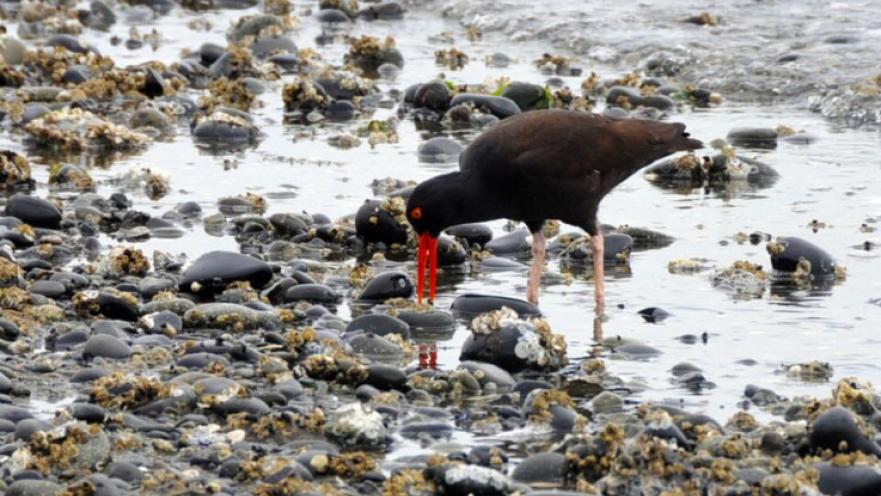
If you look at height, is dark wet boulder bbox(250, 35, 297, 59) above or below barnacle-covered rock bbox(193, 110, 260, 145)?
above

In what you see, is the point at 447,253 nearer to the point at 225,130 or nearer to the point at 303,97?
the point at 225,130

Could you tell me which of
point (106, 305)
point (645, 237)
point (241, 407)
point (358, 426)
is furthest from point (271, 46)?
point (358, 426)

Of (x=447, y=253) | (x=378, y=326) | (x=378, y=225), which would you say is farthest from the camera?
(x=378, y=225)

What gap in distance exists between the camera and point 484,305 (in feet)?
28.2

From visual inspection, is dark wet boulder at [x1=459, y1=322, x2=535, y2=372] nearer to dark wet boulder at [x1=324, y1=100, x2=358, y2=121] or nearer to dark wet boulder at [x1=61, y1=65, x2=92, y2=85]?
dark wet boulder at [x1=324, y1=100, x2=358, y2=121]

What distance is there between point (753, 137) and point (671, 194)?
1763mm

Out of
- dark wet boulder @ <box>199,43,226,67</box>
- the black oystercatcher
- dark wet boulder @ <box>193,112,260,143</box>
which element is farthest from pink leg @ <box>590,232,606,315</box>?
dark wet boulder @ <box>199,43,226,67</box>

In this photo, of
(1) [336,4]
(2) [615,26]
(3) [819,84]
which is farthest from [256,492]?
(1) [336,4]

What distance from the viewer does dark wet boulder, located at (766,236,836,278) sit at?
933 centimetres

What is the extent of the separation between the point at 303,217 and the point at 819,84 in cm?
654

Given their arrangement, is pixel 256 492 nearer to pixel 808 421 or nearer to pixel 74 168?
pixel 808 421

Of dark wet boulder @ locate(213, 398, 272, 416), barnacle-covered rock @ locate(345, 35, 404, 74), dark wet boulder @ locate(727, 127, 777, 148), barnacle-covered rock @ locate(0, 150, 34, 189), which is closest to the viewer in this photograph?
dark wet boulder @ locate(213, 398, 272, 416)

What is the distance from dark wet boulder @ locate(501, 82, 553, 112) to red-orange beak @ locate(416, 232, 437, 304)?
5.29 meters

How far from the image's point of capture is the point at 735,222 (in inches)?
424
